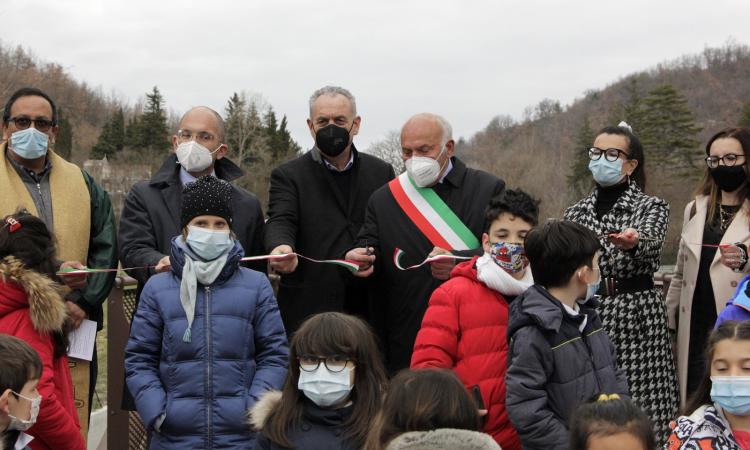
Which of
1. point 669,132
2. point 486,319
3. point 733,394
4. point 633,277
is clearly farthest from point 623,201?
point 669,132

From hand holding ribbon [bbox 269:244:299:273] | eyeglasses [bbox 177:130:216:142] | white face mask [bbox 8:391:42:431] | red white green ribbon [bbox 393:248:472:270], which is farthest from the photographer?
eyeglasses [bbox 177:130:216:142]

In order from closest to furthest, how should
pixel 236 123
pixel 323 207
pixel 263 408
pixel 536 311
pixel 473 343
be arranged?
1. pixel 263 408
2. pixel 536 311
3. pixel 473 343
4. pixel 323 207
5. pixel 236 123

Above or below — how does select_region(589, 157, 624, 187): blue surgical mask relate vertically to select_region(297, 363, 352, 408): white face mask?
above

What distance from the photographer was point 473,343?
15.0 ft

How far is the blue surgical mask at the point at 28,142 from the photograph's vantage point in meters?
5.69

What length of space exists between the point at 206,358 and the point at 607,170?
2.81m

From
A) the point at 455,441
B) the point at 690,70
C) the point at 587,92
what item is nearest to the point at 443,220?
the point at 455,441

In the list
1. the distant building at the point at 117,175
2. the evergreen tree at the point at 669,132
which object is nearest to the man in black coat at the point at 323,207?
the distant building at the point at 117,175

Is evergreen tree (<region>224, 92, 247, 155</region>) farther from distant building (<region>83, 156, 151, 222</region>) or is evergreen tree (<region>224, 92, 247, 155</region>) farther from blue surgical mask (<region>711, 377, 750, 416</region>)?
blue surgical mask (<region>711, 377, 750, 416</region>)

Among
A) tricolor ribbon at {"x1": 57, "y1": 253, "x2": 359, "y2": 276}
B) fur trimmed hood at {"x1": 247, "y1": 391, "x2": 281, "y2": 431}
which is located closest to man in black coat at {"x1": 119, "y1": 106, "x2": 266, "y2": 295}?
tricolor ribbon at {"x1": 57, "y1": 253, "x2": 359, "y2": 276}

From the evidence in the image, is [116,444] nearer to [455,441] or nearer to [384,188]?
[384,188]

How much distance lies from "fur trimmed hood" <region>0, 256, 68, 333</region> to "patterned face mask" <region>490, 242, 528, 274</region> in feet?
7.84

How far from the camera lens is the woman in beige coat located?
5.68 meters

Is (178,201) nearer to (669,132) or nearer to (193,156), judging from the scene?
(193,156)
